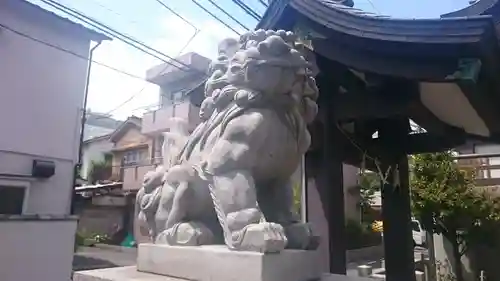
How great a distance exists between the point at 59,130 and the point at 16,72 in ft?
4.24

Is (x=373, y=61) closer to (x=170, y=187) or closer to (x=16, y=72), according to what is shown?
(x=170, y=187)

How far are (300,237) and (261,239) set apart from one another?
0.95 ft

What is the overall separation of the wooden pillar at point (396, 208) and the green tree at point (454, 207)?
8.20ft

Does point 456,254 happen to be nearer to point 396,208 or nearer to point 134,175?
point 396,208

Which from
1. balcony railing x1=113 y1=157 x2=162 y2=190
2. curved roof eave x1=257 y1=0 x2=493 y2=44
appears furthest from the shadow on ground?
curved roof eave x1=257 y1=0 x2=493 y2=44

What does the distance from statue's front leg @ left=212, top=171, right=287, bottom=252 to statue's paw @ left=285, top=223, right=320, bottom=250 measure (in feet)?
0.39

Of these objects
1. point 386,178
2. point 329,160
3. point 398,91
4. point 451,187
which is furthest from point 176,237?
point 451,187

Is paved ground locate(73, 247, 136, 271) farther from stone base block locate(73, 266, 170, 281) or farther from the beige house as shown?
stone base block locate(73, 266, 170, 281)

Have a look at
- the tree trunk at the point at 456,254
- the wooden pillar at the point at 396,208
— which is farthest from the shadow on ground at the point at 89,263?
the wooden pillar at the point at 396,208

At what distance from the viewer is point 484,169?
792 cm

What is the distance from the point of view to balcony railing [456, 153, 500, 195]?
7425mm

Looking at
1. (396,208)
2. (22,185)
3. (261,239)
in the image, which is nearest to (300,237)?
(261,239)

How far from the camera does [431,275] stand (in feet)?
21.4

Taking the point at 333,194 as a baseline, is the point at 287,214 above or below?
below
